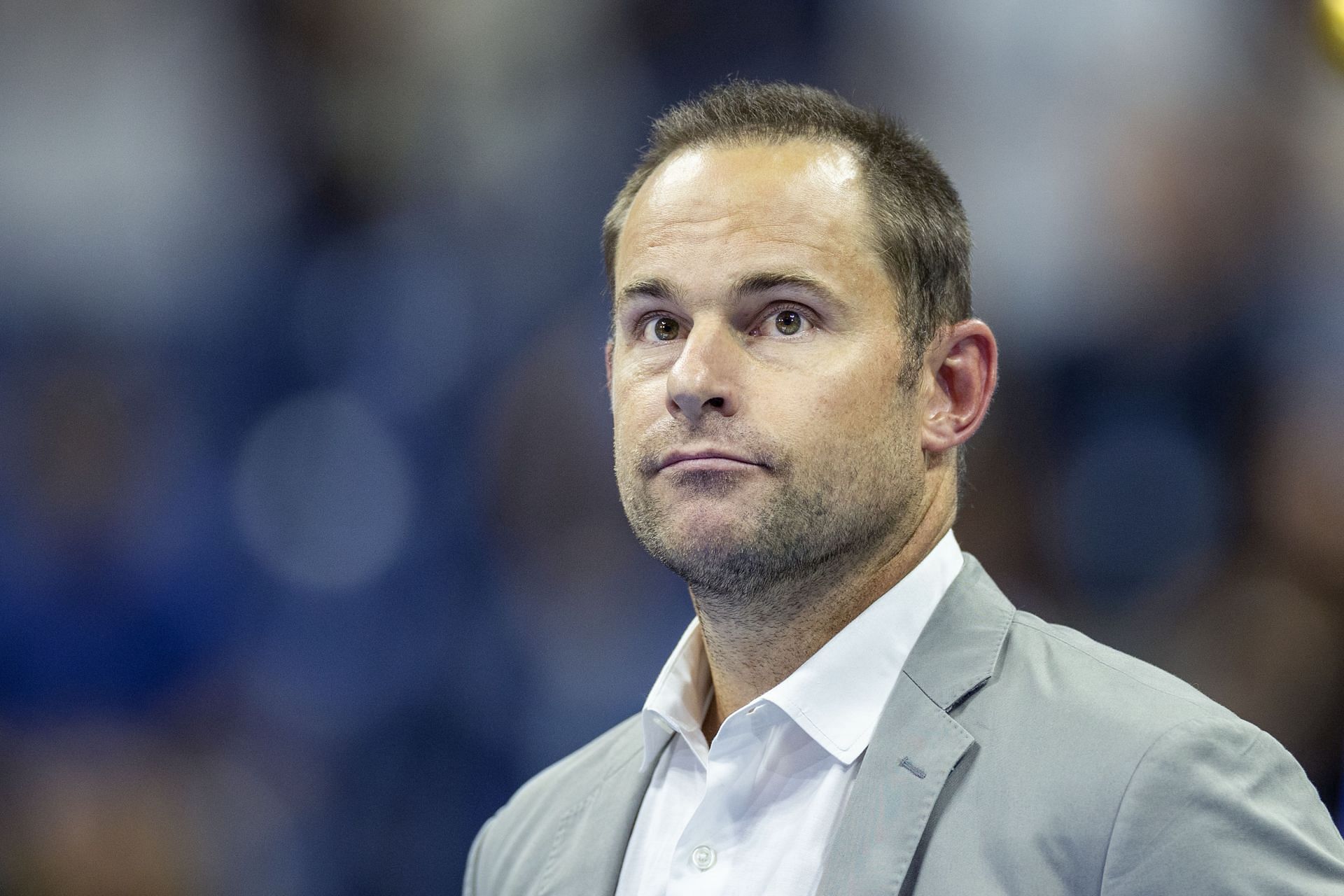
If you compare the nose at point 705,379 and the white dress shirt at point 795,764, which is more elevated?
the nose at point 705,379

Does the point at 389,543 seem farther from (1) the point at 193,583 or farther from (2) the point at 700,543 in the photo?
(2) the point at 700,543

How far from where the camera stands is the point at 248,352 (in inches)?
138

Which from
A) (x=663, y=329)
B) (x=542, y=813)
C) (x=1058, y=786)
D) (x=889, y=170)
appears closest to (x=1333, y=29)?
(x=889, y=170)

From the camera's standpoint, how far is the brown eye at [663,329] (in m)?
2.00

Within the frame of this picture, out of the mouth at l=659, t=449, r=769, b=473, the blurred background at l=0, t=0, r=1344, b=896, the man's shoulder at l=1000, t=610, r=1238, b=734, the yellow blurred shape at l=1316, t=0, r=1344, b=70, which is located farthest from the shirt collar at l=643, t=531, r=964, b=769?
the yellow blurred shape at l=1316, t=0, r=1344, b=70

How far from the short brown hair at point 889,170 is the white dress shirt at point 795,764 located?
1.50 feet

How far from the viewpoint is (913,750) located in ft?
5.54

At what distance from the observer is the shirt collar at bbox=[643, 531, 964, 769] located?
1.81 m

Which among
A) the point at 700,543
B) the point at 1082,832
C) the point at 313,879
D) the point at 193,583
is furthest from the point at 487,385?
the point at 1082,832

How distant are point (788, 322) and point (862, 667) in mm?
560

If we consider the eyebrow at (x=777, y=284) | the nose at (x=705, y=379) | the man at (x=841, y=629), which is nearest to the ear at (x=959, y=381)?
the man at (x=841, y=629)

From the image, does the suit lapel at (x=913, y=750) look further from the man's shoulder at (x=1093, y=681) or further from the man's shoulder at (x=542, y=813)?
the man's shoulder at (x=542, y=813)

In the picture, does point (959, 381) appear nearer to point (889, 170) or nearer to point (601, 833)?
point (889, 170)

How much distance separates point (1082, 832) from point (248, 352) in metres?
2.78
